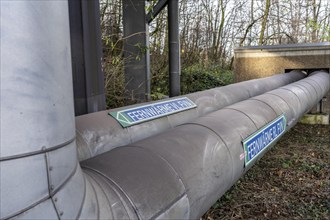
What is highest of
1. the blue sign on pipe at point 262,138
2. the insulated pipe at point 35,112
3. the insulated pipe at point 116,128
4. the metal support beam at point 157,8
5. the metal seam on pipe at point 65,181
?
the metal support beam at point 157,8

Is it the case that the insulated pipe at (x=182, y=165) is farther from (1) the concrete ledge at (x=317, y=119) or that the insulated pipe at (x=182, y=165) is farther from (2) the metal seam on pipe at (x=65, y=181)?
(1) the concrete ledge at (x=317, y=119)

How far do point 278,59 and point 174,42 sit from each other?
2963 mm

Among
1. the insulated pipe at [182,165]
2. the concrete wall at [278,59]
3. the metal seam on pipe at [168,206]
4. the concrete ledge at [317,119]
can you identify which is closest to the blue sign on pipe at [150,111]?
the insulated pipe at [182,165]

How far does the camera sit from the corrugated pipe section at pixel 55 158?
0.90m

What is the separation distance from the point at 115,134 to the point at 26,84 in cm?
155

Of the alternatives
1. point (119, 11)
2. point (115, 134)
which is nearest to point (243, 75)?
point (119, 11)

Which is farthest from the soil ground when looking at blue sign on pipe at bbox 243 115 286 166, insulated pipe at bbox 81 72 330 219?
insulated pipe at bbox 81 72 330 219

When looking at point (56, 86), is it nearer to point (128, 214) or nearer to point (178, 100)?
point (128, 214)

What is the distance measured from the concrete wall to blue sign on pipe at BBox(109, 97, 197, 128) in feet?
17.5

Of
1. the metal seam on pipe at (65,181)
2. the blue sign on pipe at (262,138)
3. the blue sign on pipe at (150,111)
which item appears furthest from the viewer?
the blue sign on pipe at (150,111)

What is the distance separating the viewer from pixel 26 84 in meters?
0.92

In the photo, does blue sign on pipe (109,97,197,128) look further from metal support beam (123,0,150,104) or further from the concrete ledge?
the concrete ledge

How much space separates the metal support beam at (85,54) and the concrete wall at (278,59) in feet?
19.0

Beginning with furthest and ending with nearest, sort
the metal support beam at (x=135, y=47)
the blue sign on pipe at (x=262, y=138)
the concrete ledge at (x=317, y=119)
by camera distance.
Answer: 1. the concrete ledge at (x=317, y=119)
2. the metal support beam at (x=135, y=47)
3. the blue sign on pipe at (x=262, y=138)
